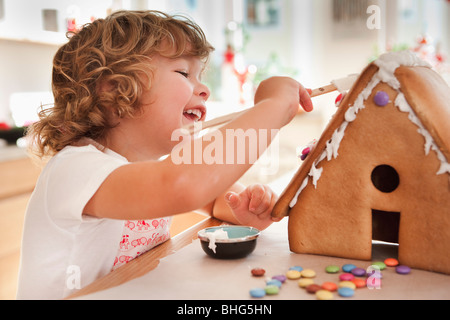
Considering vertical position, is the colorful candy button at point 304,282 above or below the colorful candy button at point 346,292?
below

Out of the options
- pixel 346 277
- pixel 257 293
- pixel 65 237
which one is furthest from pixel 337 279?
pixel 65 237

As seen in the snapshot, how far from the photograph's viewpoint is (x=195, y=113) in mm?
978

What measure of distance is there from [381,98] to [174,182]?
312mm

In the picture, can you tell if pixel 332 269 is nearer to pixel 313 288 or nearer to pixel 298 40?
pixel 313 288

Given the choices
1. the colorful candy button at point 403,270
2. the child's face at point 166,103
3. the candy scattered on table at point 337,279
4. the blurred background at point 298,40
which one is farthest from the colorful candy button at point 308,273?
the blurred background at point 298,40

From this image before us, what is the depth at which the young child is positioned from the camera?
2.17 ft

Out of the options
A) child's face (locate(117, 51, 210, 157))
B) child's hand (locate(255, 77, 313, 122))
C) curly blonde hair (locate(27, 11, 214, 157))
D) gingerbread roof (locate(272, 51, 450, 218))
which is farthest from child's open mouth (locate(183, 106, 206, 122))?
gingerbread roof (locate(272, 51, 450, 218))

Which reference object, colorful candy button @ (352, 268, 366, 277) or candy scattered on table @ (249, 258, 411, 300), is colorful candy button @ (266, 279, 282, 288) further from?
colorful candy button @ (352, 268, 366, 277)

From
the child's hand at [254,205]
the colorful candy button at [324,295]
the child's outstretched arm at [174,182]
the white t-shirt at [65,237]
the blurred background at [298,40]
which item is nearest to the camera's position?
the colorful candy button at [324,295]

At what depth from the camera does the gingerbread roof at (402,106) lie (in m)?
0.61

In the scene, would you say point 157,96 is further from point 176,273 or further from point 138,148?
point 176,273

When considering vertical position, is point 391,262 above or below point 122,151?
below

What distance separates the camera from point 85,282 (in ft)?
2.67

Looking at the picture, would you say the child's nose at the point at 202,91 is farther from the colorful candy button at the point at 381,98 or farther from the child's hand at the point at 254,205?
the colorful candy button at the point at 381,98
